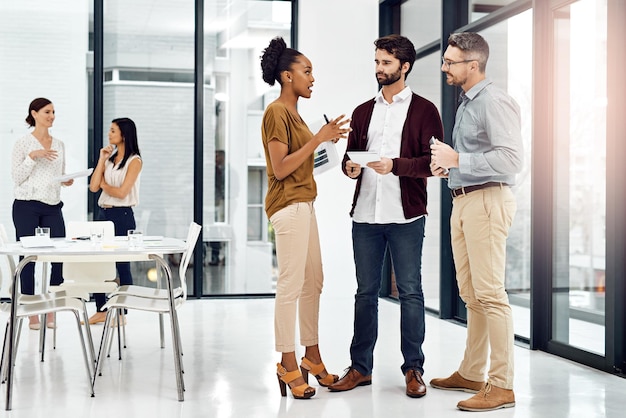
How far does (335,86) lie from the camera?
7.27 m

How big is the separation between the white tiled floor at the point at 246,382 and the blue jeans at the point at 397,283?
0.20 m

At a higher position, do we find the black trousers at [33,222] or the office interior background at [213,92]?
the office interior background at [213,92]

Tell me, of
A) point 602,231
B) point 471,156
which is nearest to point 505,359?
point 471,156

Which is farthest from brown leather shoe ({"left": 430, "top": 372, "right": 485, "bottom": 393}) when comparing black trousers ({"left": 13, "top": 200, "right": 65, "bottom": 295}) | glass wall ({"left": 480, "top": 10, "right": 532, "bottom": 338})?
black trousers ({"left": 13, "top": 200, "right": 65, "bottom": 295})

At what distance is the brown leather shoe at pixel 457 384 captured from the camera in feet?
12.0

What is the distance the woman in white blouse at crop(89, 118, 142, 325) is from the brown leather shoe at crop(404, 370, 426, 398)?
2.54 metres

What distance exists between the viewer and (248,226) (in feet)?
23.7

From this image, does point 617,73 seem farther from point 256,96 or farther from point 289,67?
point 256,96

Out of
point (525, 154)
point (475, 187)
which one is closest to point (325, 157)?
point (475, 187)

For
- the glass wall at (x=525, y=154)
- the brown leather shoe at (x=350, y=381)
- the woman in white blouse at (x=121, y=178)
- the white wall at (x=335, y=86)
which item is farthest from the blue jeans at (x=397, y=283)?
the white wall at (x=335, y=86)

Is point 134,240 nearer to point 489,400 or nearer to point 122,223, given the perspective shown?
point 122,223

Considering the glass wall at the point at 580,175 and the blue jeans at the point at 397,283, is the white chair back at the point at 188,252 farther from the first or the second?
the glass wall at the point at 580,175

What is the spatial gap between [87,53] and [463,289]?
465cm

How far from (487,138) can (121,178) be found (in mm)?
2955
